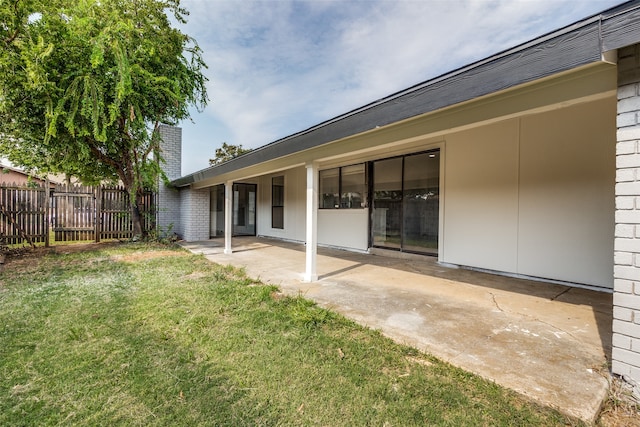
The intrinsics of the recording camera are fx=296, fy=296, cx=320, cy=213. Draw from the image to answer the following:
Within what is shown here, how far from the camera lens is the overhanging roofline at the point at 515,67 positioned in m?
1.66

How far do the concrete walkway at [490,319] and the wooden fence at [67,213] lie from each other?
6782 millimetres

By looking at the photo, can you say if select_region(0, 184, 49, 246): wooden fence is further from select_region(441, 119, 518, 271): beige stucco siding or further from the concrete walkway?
select_region(441, 119, 518, 271): beige stucco siding

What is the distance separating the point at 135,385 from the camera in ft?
6.71

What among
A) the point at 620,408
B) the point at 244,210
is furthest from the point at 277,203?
the point at 620,408

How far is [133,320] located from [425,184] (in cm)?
554

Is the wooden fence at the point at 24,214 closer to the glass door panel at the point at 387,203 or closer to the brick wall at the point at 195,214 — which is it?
the brick wall at the point at 195,214

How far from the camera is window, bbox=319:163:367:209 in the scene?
773 centimetres

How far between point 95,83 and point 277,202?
20.8 ft

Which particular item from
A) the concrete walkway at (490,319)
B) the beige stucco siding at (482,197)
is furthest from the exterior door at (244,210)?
the beige stucco siding at (482,197)

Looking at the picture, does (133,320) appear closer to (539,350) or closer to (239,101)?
(539,350)

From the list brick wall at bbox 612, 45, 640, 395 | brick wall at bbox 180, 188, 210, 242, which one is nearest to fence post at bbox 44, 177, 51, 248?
brick wall at bbox 180, 188, 210, 242

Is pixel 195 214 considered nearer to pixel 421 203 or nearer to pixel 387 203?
pixel 387 203

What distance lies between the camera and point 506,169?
4.95m

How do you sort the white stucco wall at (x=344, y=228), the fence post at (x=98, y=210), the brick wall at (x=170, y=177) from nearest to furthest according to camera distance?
the white stucco wall at (x=344, y=228), the fence post at (x=98, y=210), the brick wall at (x=170, y=177)
